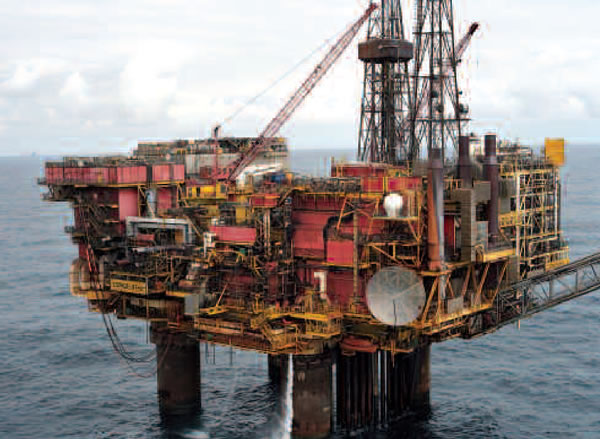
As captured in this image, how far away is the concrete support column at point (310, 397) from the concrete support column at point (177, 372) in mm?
10008

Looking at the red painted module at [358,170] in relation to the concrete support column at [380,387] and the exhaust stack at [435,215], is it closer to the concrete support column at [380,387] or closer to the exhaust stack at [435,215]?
the exhaust stack at [435,215]

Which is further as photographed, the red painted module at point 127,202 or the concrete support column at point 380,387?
the red painted module at point 127,202

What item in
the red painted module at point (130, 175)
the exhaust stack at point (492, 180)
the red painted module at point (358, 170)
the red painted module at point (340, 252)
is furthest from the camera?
the red painted module at point (130, 175)

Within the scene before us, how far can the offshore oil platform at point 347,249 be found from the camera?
151ft

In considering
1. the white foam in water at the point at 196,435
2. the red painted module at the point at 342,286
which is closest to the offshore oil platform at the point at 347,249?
the red painted module at the point at 342,286

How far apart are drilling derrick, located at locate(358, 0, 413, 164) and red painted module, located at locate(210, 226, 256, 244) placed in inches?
691

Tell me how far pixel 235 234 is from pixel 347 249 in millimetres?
6897

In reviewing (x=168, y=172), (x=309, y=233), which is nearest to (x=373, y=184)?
(x=309, y=233)

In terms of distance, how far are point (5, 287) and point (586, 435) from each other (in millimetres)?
75679

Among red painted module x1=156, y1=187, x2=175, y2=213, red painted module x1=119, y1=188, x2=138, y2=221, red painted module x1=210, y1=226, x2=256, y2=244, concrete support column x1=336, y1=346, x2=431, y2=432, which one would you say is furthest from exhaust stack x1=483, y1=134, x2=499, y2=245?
red painted module x1=119, y1=188, x2=138, y2=221

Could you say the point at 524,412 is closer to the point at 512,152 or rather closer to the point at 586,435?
the point at 586,435

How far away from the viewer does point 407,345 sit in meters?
47.0

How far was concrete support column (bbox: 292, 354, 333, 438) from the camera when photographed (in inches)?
1847

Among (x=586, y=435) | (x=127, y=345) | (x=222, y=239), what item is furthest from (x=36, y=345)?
(x=586, y=435)
